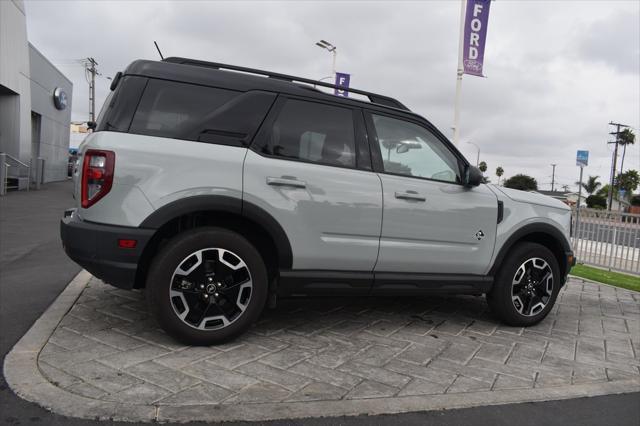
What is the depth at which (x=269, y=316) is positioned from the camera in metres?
4.45

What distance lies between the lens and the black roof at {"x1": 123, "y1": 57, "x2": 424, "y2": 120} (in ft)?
11.5

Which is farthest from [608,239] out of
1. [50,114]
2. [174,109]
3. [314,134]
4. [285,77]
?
[50,114]

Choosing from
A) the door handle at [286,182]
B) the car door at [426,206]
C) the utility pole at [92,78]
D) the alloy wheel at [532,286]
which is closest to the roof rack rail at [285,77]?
the car door at [426,206]

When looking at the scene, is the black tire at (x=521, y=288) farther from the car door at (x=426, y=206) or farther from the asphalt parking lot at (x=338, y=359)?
the car door at (x=426, y=206)

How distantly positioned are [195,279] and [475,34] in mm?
11456

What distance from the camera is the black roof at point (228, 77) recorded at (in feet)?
11.5

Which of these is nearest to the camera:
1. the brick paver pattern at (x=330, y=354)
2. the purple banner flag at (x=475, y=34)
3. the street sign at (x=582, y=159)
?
the brick paver pattern at (x=330, y=354)

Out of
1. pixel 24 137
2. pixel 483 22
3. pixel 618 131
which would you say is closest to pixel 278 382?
pixel 483 22

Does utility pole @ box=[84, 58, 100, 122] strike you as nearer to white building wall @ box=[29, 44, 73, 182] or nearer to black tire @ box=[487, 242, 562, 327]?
white building wall @ box=[29, 44, 73, 182]

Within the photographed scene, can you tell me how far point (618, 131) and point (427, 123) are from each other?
68.6 metres

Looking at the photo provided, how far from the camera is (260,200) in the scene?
354cm

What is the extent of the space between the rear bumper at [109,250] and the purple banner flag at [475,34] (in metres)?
11.3

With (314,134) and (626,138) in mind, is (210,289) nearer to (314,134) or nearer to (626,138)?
(314,134)

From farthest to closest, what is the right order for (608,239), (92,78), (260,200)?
1. (92,78)
2. (608,239)
3. (260,200)
